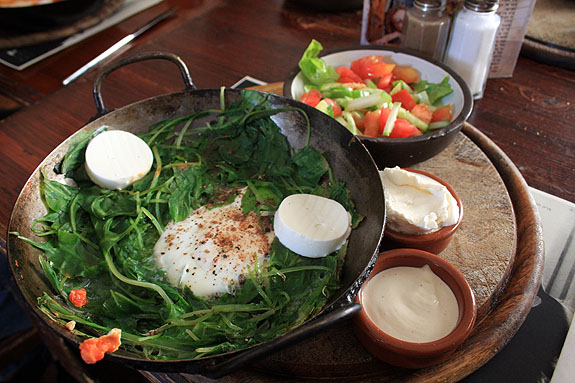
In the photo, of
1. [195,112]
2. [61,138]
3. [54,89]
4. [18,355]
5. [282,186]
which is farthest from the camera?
[54,89]

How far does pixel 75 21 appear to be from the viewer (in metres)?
2.92

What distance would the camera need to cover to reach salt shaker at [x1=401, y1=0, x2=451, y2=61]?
2164mm

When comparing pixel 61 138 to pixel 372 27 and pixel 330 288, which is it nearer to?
pixel 330 288

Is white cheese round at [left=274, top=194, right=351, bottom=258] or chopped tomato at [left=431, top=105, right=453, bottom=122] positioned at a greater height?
chopped tomato at [left=431, top=105, right=453, bottom=122]

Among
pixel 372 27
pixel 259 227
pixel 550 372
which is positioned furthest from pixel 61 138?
pixel 550 372

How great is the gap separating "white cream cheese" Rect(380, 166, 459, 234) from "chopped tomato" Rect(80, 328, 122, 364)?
0.91 m

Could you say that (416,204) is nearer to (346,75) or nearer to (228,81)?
(346,75)

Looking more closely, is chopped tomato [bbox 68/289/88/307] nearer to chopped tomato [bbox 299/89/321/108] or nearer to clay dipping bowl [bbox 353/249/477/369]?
clay dipping bowl [bbox 353/249/477/369]

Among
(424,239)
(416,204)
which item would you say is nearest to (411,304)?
(424,239)

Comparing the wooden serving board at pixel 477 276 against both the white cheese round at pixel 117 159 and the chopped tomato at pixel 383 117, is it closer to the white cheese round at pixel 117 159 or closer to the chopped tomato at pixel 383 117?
the chopped tomato at pixel 383 117

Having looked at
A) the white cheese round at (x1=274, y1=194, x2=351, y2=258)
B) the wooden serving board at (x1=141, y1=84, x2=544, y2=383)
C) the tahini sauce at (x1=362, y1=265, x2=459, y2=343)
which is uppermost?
the white cheese round at (x1=274, y1=194, x2=351, y2=258)

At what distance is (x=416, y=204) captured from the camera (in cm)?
151

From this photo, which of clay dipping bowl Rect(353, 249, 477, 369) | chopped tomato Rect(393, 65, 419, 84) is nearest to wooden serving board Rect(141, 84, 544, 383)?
clay dipping bowl Rect(353, 249, 477, 369)

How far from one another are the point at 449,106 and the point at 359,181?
2.39 feet
